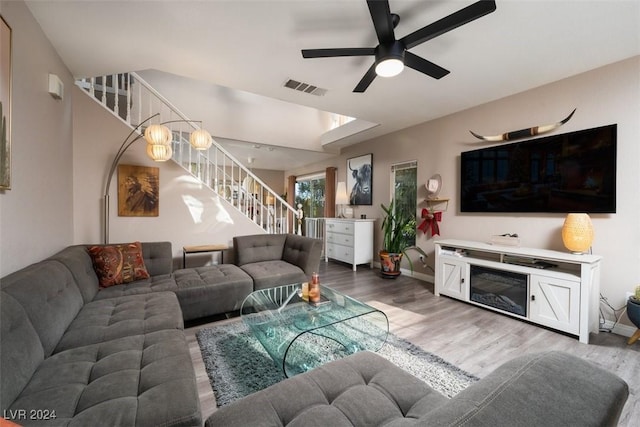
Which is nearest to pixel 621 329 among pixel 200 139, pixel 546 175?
pixel 546 175

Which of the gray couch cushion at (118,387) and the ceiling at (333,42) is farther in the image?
the ceiling at (333,42)

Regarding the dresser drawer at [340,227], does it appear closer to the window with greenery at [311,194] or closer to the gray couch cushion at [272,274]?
the window with greenery at [311,194]

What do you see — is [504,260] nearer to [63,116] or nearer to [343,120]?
[343,120]

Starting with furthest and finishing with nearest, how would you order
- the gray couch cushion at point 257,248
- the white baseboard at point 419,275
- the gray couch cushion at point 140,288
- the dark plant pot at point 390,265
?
the dark plant pot at point 390,265
the white baseboard at point 419,275
the gray couch cushion at point 257,248
the gray couch cushion at point 140,288

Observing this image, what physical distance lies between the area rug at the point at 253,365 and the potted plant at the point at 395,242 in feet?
6.53

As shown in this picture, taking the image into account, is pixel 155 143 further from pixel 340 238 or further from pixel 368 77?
pixel 340 238

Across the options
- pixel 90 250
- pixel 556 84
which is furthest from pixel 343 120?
pixel 90 250

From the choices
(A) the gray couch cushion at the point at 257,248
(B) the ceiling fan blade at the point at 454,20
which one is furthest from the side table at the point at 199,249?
(B) the ceiling fan blade at the point at 454,20

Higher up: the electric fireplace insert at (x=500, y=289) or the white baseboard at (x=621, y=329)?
the electric fireplace insert at (x=500, y=289)

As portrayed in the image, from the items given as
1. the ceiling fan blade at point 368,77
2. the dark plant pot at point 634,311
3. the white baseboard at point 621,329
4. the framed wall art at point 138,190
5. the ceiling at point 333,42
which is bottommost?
the white baseboard at point 621,329

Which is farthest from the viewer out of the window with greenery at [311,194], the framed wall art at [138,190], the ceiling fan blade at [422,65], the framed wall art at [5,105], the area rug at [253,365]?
the window with greenery at [311,194]

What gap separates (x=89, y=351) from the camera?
4.52ft

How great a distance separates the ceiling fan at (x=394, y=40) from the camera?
60.1 inches

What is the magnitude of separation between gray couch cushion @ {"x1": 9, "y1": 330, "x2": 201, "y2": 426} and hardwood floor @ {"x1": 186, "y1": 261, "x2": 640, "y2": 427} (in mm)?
A: 497
